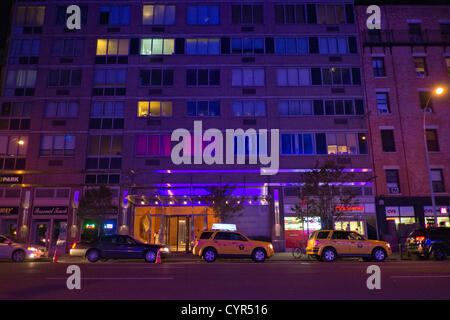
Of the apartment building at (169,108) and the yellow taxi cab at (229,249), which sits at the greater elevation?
the apartment building at (169,108)

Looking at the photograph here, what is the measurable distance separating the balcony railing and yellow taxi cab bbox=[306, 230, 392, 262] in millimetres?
19687

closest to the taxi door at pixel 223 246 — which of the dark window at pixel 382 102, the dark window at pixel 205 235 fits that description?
the dark window at pixel 205 235

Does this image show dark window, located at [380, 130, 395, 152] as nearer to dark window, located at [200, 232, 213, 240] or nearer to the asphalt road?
dark window, located at [200, 232, 213, 240]

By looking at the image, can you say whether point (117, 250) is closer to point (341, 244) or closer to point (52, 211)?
point (52, 211)

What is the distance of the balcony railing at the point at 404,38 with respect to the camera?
29.9 meters

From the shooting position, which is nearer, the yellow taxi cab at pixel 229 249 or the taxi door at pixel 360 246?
the yellow taxi cab at pixel 229 249

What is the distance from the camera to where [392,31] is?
30.3m

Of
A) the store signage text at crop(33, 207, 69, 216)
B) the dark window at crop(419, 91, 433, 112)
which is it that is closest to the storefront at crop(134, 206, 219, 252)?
the store signage text at crop(33, 207, 69, 216)

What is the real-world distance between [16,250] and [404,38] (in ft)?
112

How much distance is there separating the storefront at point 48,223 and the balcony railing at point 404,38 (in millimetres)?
29781

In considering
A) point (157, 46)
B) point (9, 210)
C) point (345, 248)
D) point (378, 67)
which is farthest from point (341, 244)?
point (9, 210)

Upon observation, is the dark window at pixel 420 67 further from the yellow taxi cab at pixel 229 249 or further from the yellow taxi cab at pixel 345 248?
the yellow taxi cab at pixel 229 249

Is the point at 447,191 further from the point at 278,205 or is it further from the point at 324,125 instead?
the point at 278,205

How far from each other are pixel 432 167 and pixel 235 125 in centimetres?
1676
